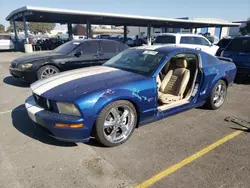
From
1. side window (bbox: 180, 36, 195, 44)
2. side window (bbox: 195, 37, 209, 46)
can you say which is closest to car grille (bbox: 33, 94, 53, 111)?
side window (bbox: 180, 36, 195, 44)

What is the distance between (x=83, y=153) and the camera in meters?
2.94

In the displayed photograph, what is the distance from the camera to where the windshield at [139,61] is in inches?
140

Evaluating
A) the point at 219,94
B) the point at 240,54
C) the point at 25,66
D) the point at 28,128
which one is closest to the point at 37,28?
the point at 25,66

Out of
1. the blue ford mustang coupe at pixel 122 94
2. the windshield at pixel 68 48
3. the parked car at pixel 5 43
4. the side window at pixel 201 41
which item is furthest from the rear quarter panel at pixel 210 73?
the parked car at pixel 5 43

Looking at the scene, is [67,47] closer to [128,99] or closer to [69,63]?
[69,63]

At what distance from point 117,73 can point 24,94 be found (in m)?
3.39

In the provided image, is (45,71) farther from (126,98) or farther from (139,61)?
(126,98)

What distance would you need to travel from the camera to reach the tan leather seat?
4098mm

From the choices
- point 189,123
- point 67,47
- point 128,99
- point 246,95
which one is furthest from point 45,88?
point 246,95

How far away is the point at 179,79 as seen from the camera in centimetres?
426

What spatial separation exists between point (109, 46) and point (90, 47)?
72 centimetres

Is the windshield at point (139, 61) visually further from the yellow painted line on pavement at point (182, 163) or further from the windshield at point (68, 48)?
the windshield at point (68, 48)

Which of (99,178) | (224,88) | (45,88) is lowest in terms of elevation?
(99,178)

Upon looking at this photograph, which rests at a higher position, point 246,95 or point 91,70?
point 91,70
